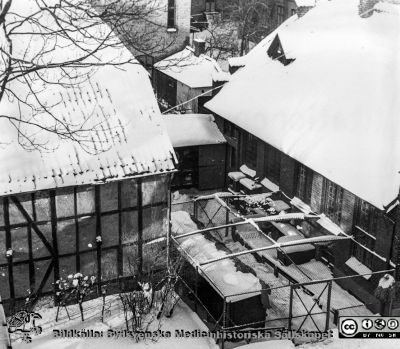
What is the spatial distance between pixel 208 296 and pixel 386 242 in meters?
4.77

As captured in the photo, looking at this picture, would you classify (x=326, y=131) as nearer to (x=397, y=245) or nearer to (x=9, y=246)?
(x=397, y=245)

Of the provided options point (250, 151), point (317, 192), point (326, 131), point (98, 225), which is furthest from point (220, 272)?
point (250, 151)

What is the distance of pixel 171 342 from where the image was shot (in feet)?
47.1

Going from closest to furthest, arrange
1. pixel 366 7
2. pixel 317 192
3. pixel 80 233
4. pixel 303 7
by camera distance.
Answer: pixel 80 233
pixel 317 192
pixel 366 7
pixel 303 7

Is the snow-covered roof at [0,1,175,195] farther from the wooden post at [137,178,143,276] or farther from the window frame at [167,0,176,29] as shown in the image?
the window frame at [167,0,176,29]

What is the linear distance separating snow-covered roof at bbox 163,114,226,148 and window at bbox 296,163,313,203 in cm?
462

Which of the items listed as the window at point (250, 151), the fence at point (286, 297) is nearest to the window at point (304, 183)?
the fence at point (286, 297)

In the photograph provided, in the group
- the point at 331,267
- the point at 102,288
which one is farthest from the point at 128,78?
the point at 331,267

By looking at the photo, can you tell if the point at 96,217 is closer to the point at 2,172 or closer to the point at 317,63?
the point at 2,172

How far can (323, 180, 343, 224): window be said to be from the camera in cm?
1797

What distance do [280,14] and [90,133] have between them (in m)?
33.3

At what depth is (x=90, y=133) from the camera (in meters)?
15.7

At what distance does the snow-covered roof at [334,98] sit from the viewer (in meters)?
16.7

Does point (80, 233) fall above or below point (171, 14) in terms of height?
below
